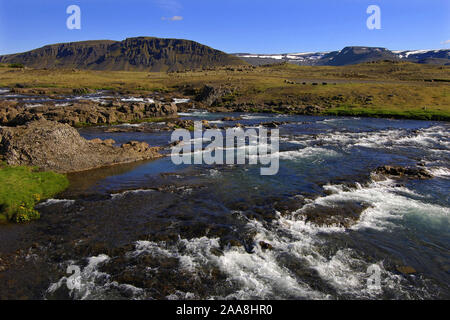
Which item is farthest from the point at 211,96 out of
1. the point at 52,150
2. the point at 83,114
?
the point at 52,150

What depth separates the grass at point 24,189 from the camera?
1647cm

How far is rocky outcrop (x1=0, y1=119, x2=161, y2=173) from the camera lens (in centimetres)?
2311

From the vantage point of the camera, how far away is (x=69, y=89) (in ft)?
329

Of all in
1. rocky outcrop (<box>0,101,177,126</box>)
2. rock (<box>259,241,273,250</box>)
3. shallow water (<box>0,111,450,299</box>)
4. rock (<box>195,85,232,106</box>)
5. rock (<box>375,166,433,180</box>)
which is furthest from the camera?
rock (<box>195,85,232,106</box>)

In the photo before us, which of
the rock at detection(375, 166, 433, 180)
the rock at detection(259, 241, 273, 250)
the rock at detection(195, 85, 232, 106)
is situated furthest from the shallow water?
the rock at detection(195, 85, 232, 106)

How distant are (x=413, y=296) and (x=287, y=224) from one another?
256 inches

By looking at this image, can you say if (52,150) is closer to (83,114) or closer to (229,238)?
(229,238)

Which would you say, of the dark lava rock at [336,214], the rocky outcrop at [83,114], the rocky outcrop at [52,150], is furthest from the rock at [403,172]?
the rocky outcrop at [83,114]

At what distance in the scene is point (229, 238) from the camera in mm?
14906

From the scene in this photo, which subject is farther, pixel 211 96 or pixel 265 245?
pixel 211 96

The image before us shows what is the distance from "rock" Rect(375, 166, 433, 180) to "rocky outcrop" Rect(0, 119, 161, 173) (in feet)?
74.4

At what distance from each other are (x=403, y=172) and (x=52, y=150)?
2927 centimetres

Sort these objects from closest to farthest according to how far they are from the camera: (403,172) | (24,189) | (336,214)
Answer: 1. (336,214)
2. (24,189)
3. (403,172)

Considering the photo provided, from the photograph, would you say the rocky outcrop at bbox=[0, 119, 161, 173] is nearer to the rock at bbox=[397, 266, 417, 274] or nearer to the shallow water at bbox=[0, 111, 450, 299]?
the shallow water at bbox=[0, 111, 450, 299]
